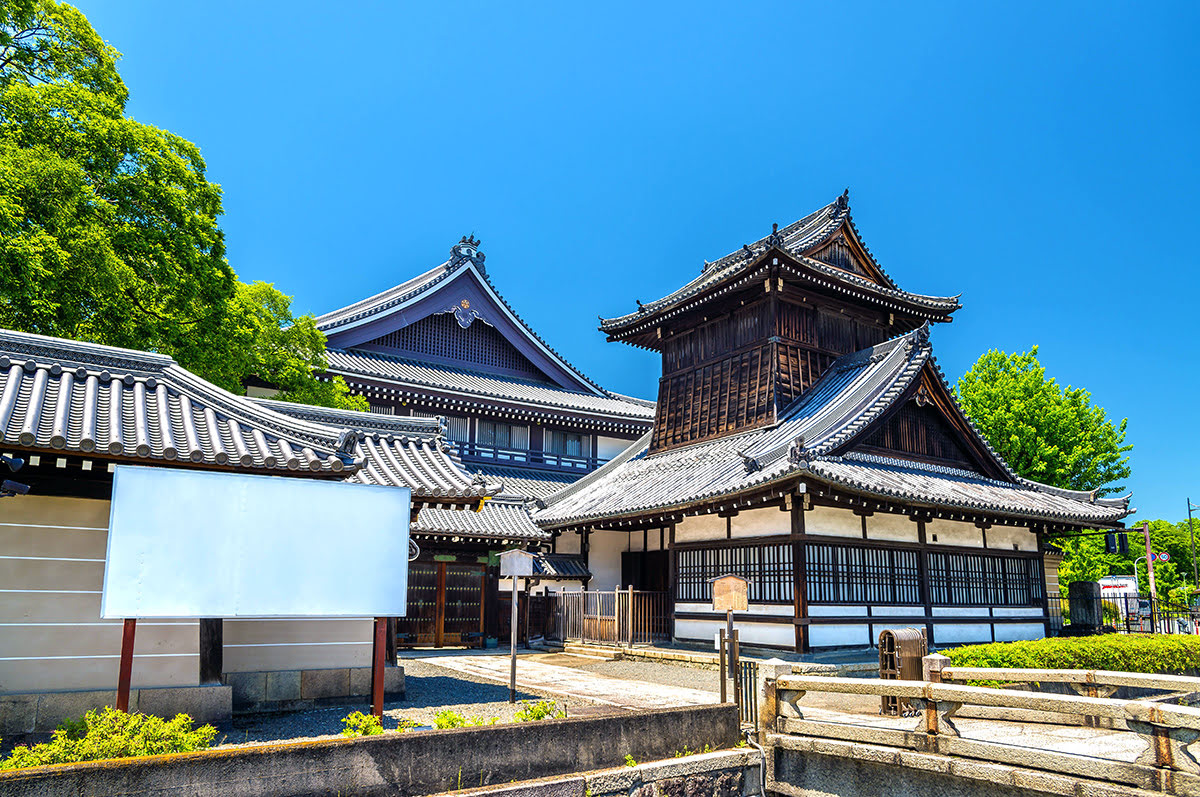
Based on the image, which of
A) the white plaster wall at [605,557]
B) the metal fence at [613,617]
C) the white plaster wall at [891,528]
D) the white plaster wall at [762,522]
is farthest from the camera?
the white plaster wall at [605,557]

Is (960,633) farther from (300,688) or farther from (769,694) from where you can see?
(300,688)

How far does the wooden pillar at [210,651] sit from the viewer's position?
9234 millimetres

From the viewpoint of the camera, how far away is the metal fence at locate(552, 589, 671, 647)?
63.9 ft

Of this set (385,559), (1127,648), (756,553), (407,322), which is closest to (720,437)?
(756,553)

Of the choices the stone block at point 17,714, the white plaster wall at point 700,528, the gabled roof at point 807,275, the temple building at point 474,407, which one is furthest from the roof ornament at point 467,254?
the stone block at point 17,714

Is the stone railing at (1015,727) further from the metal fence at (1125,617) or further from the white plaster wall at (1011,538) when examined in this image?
the metal fence at (1125,617)

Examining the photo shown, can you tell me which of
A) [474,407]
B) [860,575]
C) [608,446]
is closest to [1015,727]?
[860,575]

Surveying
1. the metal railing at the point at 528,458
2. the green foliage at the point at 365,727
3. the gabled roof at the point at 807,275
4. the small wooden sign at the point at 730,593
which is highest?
the gabled roof at the point at 807,275

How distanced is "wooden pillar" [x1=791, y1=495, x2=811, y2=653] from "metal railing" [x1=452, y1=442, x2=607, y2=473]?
1495 centimetres

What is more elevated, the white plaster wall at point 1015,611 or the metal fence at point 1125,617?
the white plaster wall at point 1015,611

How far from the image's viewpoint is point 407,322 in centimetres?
3041

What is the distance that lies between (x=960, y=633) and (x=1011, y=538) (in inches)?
140

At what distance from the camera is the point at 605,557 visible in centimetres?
2366

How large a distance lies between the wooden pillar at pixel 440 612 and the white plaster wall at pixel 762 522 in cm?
856
